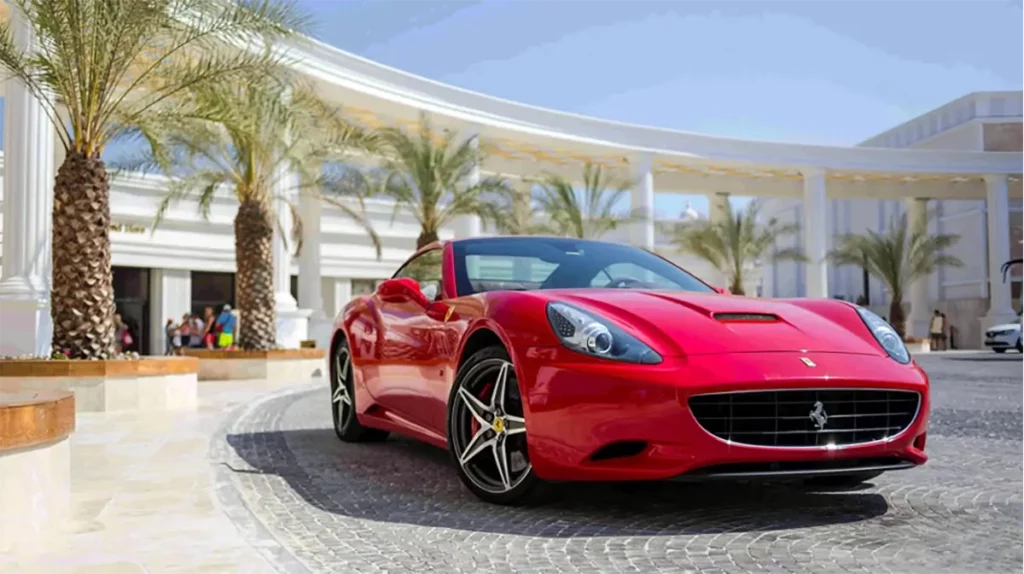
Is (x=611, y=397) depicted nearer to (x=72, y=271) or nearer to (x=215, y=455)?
(x=215, y=455)

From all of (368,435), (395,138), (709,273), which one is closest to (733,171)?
(709,273)

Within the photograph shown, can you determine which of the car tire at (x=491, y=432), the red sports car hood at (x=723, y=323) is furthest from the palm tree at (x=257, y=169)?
the red sports car hood at (x=723, y=323)

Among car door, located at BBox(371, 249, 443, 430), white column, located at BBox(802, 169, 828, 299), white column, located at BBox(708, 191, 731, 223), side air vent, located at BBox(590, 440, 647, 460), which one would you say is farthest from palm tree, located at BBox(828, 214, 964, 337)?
side air vent, located at BBox(590, 440, 647, 460)

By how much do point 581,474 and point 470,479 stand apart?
0.71 m

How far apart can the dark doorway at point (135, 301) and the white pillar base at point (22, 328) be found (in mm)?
14307

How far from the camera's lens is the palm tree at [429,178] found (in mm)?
24062

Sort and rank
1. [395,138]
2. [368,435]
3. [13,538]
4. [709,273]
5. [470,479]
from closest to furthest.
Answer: [13,538]
[470,479]
[368,435]
[395,138]
[709,273]

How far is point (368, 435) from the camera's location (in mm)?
6902

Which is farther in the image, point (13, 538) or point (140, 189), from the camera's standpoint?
point (140, 189)

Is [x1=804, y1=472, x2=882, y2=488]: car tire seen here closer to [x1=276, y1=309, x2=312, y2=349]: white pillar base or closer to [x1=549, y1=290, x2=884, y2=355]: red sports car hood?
[x1=549, y1=290, x2=884, y2=355]: red sports car hood

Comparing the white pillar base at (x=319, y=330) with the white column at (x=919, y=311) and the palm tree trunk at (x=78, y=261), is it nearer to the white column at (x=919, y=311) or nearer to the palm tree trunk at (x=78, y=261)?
the palm tree trunk at (x=78, y=261)

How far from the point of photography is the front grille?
146 inches

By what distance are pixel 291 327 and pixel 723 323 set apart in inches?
773

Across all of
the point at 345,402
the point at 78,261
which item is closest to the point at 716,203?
the point at 78,261
